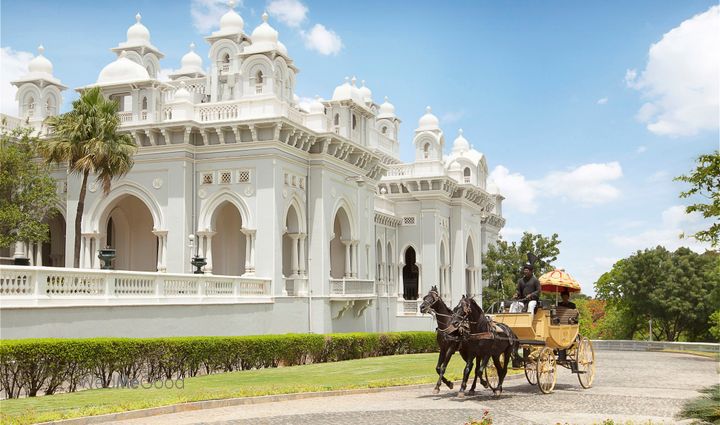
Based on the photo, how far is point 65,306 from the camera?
19.3 metres

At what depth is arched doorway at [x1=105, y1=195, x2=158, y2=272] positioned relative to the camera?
3388 cm

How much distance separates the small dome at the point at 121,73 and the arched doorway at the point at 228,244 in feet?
19.4

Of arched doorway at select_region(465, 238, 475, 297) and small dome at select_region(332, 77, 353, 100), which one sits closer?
small dome at select_region(332, 77, 353, 100)

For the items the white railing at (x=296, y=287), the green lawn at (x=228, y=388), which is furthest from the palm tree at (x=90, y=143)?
the green lawn at (x=228, y=388)

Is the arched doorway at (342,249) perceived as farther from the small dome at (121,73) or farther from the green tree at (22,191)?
the green tree at (22,191)

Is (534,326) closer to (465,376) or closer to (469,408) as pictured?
(465,376)

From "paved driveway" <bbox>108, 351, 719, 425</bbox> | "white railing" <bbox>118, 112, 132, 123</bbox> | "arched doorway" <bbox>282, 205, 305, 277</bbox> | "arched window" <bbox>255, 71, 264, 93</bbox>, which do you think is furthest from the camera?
"arched doorway" <bbox>282, 205, 305, 277</bbox>

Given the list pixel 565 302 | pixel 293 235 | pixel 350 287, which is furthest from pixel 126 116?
pixel 565 302

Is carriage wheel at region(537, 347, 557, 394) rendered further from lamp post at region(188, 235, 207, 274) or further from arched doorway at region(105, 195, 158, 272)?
arched doorway at region(105, 195, 158, 272)

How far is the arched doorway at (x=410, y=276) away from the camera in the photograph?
49.7m

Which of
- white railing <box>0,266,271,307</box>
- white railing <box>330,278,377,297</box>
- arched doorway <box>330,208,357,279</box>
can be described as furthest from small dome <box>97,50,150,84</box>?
white railing <box>330,278,377,297</box>

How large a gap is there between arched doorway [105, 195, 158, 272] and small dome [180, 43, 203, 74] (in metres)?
9.69

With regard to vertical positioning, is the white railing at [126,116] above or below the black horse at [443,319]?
above

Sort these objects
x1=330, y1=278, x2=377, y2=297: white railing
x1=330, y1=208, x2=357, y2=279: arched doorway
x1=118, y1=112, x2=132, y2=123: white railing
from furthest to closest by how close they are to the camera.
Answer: x1=330, y1=208, x2=357, y2=279: arched doorway
x1=330, y1=278, x2=377, y2=297: white railing
x1=118, y1=112, x2=132, y2=123: white railing
